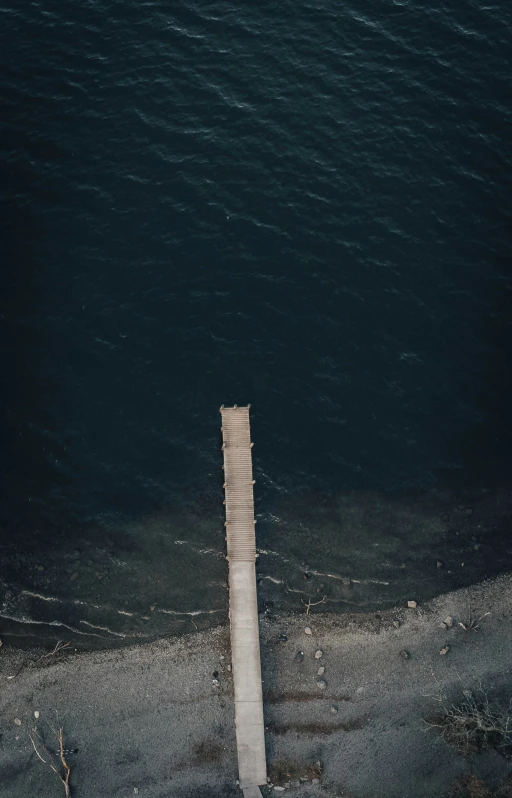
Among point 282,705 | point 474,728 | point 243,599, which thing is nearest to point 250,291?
point 243,599

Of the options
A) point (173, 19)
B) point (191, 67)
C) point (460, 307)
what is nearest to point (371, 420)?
point (460, 307)

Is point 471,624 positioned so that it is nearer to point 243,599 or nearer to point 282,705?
point 282,705

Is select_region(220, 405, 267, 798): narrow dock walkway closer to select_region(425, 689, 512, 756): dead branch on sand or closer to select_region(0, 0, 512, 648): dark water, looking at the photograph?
select_region(0, 0, 512, 648): dark water

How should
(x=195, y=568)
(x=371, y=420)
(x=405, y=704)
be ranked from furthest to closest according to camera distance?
(x=371, y=420) < (x=195, y=568) < (x=405, y=704)

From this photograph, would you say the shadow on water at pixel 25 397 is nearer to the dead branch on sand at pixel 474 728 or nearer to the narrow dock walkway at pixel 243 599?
the narrow dock walkway at pixel 243 599

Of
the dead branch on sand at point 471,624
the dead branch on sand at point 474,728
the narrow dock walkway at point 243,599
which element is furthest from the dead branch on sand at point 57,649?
the dead branch on sand at point 471,624

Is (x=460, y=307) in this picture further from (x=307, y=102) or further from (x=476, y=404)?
(x=307, y=102)

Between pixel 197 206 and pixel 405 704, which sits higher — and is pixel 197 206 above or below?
above

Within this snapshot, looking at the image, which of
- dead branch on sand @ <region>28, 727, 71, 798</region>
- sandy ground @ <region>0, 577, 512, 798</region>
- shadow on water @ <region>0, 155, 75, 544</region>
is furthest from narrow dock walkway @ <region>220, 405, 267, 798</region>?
shadow on water @ <region>0, 155, 75, 544</region>
